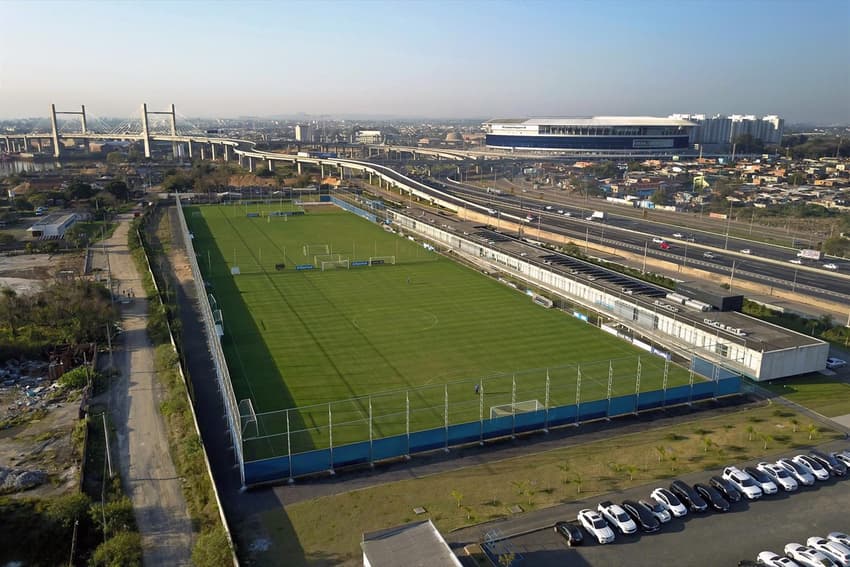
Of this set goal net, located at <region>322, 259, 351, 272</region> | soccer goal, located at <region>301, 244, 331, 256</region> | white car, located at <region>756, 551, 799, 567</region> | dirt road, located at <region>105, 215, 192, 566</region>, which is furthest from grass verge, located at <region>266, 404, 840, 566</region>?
soccer goal, located at <region>301, 244, 331, 256</region>

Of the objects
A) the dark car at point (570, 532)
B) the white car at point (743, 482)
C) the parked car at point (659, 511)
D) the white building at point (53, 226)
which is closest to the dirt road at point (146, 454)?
the dark car at point (570, 532)

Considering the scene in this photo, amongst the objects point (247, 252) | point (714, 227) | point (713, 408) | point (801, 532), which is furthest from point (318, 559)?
point (714, 227)

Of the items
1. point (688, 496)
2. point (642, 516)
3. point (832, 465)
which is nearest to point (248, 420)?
point (642, 516)

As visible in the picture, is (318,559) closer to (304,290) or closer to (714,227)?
(304,290)

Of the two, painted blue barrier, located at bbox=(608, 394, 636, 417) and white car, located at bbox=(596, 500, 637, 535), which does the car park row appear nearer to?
white car, located at bbox=(596, 500, 637, 535)

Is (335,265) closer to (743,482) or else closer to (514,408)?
(514,408)

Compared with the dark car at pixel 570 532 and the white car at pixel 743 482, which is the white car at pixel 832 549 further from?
the dark car at pixel 570 532
